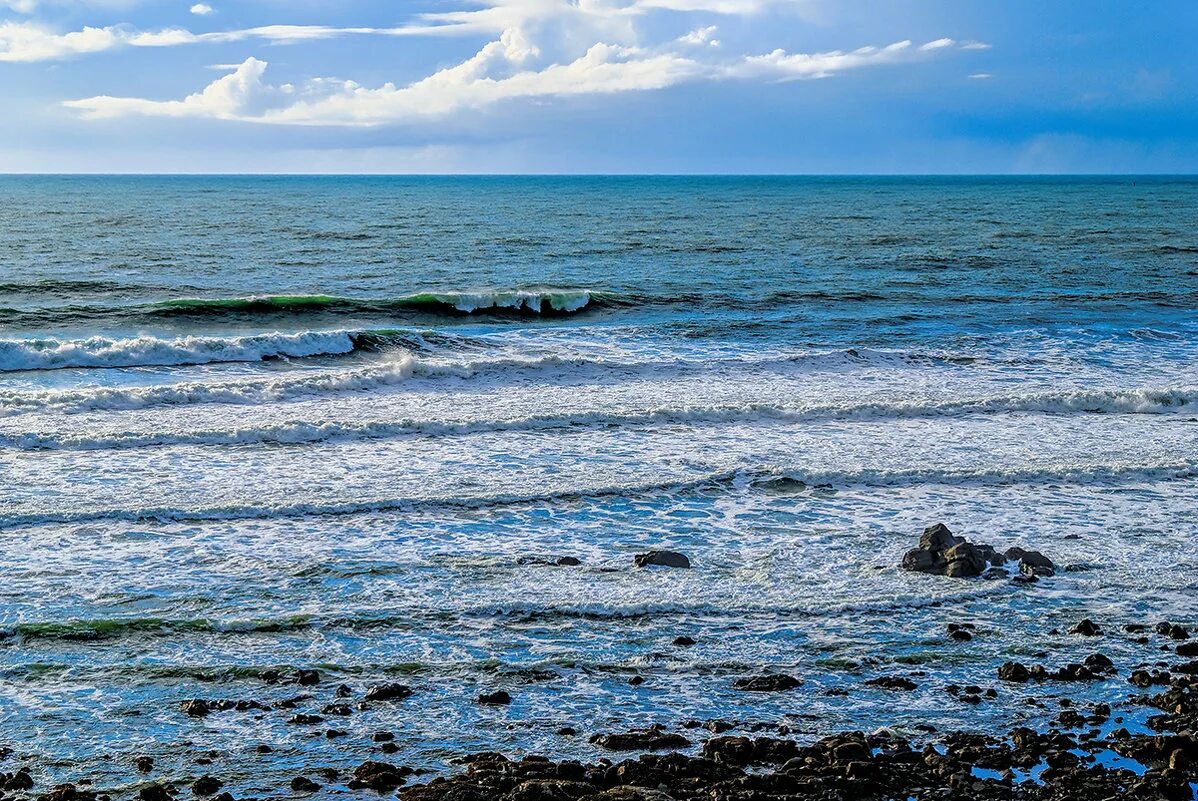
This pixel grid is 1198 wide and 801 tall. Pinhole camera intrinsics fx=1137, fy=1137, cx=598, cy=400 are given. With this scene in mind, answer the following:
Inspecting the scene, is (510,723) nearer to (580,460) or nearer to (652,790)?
(652,790)

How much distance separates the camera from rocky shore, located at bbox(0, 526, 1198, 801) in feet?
22.3

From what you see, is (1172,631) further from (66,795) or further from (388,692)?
(66,795)

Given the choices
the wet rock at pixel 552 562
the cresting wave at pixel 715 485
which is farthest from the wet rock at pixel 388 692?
the cresting wave at pixel 715 485

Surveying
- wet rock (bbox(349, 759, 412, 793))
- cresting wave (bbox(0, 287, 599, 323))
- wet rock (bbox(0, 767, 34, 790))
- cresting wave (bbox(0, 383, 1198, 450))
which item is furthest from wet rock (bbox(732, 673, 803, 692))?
cresting wave (bbox(0, 287, 599, 323))

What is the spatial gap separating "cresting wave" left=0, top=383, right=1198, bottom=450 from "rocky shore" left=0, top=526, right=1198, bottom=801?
27.1ft

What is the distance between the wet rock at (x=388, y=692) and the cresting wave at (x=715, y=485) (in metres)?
4.61

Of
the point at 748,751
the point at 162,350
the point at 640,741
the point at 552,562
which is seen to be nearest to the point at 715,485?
the point at 552,562

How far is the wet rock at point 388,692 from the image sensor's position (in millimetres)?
8117

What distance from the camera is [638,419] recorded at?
57.9 feet

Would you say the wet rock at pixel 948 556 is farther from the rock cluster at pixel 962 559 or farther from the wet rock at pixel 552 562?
the wet rock at pixel 552 562

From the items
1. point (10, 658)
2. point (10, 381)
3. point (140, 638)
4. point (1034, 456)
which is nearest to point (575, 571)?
point (140, 638)

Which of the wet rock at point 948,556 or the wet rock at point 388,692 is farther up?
the wet rock at point 948,556

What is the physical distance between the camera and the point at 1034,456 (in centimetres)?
1541

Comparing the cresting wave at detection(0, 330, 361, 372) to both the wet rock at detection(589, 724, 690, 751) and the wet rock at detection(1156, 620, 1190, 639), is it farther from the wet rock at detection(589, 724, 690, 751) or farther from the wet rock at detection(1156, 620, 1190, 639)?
the wet rock at detection(1156, 620, 1190, 639)
